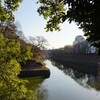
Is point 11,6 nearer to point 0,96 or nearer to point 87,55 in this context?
point 0,96

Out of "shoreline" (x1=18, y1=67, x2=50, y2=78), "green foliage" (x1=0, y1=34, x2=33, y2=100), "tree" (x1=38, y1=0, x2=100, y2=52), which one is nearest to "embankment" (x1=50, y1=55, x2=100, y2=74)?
"shoreline" (x1=18, y1=67, x2=50, y2=78)

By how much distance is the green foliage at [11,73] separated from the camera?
839 cm

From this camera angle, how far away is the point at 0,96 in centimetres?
831

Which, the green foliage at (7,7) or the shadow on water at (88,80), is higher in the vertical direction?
the green foliage at (7,7)

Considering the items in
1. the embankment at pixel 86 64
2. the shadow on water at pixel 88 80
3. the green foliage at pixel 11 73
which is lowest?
the shadow on water at pixel 88 80

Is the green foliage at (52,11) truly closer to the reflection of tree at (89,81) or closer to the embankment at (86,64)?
the reflection of tree at (89,81)

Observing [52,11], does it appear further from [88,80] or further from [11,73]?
[88,80]

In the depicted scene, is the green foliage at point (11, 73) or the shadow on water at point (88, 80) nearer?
the green foliage at point (11, 73)

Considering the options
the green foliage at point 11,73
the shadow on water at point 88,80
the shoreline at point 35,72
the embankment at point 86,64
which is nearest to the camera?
the green foliage at point 11,73

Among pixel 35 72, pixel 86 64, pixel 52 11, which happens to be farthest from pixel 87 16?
pixel 86 64

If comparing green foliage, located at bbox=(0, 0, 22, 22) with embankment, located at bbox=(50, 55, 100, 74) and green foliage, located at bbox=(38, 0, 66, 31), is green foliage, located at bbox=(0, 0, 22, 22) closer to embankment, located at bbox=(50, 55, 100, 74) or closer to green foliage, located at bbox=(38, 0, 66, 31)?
green foliage, located at bbox=(38, 0, 66, 31)

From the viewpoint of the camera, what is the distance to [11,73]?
9.07 meters

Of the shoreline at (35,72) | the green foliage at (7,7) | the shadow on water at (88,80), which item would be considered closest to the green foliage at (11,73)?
the green foliage at (7,7)

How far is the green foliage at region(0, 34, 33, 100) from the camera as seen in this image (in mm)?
8391
